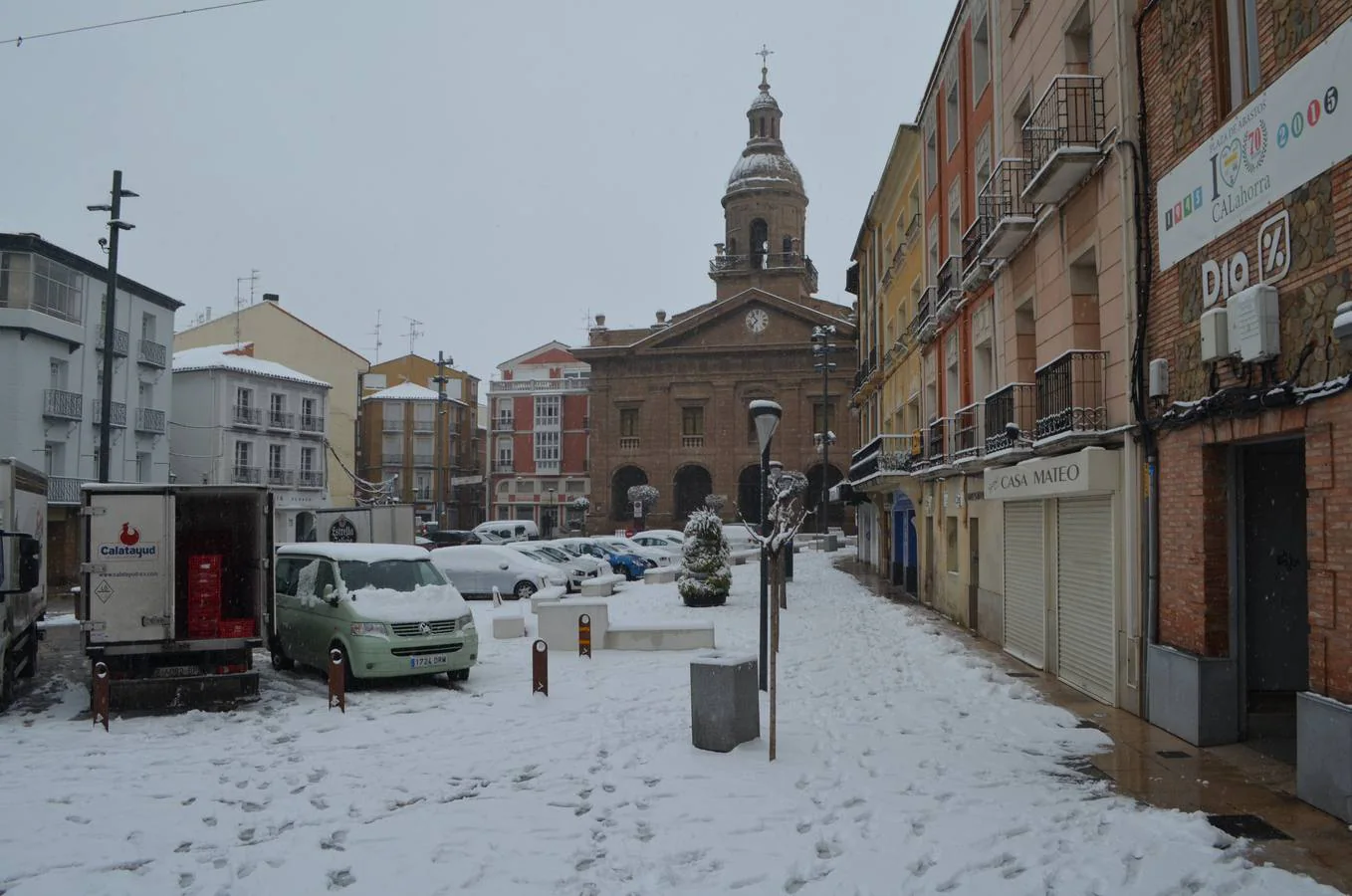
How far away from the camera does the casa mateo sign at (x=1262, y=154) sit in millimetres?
6863

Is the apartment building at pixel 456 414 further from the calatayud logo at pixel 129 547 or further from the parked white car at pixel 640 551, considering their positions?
the calatayud logo at pixel 129 547

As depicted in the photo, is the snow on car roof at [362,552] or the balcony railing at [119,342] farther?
the balcony railing at [119,342]

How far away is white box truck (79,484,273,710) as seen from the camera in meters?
11.0

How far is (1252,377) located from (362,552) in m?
10.0

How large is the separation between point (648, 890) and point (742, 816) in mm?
1369

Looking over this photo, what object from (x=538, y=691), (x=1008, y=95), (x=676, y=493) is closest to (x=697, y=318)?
(x=676, y=493)

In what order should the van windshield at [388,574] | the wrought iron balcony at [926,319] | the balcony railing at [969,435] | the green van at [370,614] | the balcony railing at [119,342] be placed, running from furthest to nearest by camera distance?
1. the balcony railing at [119,342]
2. the wrought iron balcony at [926,319]
3. the balcony railing at [969,435]
4. the van windshield at [388,574]
5. the green van at [370,614]

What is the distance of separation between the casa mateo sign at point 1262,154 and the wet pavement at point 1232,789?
432 cm

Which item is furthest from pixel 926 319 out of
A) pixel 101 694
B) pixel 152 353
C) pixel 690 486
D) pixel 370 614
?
pixel 690 486

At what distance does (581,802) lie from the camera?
24.6 feet

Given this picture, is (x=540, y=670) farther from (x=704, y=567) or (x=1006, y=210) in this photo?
(x=704, y=567)

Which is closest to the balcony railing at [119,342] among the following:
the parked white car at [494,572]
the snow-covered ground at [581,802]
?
the parked white car at [494,572]

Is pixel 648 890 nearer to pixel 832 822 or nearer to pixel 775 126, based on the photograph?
pixel 832 822

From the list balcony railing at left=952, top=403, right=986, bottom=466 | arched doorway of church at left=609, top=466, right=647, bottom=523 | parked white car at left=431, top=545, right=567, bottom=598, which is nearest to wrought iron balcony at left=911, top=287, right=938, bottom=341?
balcony railing at left=952, top=403, right=986, bottom=466
